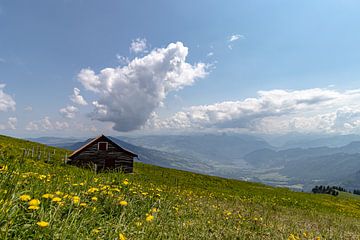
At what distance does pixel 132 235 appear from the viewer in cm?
459

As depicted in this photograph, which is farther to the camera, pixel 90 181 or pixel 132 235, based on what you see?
pixel 90 181

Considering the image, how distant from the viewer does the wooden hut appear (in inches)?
1740

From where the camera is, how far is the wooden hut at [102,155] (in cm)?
4419

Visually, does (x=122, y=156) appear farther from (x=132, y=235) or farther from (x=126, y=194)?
(x=132, y=235)

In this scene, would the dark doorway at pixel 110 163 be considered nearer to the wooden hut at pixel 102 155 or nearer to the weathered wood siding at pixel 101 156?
the wooden hut at pixel 102 155

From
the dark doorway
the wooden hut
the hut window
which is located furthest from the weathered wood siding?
the hut window

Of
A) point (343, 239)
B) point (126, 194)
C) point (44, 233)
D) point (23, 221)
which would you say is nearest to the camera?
point (44, 233)

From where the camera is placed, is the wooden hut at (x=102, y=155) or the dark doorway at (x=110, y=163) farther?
the dark doorway at (x=110, y=163)

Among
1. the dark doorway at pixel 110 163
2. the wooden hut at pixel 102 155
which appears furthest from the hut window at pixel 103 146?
the dark doorway at pixel 110 163

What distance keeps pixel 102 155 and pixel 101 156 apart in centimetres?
23

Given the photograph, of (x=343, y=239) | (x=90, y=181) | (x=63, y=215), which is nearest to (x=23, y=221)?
(x=63, y=215)

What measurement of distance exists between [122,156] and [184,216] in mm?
40098

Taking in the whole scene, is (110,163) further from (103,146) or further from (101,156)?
(103,146)

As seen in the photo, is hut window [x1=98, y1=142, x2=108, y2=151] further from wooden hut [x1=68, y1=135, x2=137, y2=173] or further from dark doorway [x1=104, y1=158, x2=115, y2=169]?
dark doorway [x1=104, y1=158, x2=115, y2=169]
